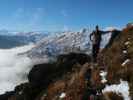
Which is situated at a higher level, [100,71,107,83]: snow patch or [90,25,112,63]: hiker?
[90,25,112,63]: hiker

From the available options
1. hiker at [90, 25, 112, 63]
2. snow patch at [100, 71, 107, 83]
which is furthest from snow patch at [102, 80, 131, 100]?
hiker at [90, 25, 112, 63]

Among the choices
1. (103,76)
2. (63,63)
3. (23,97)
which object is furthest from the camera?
(63,63)

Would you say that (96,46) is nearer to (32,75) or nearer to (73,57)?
(73,57)

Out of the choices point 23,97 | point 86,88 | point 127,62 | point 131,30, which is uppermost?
point 131,30

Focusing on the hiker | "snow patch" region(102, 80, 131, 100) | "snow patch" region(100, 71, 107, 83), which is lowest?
"snow patch" region(102, 80, 131, 100)

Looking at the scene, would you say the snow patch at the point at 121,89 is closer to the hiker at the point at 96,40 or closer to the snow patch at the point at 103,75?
the snow patch at the point at 103,75

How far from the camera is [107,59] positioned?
119ft

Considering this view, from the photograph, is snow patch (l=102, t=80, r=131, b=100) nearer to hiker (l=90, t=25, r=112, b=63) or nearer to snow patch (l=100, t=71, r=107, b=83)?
snow patch (l=100, t=71, r=107, b=83)


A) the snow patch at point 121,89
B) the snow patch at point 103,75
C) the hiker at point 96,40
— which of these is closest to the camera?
the snow patch at point 121,89

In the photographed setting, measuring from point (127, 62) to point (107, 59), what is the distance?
5044 mm

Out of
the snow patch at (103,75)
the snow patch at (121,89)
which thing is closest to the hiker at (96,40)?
the snow patch at (103,75)

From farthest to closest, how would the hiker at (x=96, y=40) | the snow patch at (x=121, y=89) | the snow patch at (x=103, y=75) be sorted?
the hiker at (x=96, y=40) < the snow patch at (x=103, y=75) < the snow patch at (x=121, y=89)

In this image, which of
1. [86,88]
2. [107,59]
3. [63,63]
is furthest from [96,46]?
[63,63]

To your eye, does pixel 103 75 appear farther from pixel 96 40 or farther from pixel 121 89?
pixel 96 40
